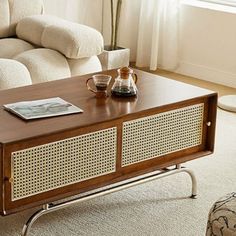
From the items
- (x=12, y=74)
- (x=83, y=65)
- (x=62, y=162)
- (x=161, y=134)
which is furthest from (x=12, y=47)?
(x=62, y=162)

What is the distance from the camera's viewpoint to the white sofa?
3.59 metres

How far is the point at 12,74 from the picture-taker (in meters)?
3.47

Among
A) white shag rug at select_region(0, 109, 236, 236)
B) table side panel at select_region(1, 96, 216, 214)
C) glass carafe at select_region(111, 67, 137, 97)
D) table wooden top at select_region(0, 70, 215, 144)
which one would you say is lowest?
white shag rug at select_region(0, 109, 236, 236)

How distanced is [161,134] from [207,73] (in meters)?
2.26

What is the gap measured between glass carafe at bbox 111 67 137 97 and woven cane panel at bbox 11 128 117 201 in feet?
0.91

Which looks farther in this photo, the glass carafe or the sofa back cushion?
the sofa back cushion

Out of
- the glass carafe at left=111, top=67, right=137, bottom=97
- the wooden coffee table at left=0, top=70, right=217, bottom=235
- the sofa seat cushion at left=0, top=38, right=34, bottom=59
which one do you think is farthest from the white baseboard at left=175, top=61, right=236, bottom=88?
the glass carafe at left=111, top=67, right=137, bottom=97

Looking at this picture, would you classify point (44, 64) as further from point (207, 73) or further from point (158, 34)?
point (207, 73)

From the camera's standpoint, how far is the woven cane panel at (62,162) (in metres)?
2.44

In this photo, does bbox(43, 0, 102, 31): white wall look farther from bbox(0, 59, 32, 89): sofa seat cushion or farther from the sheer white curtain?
bbox(0, 59, 32, 89): sofa seat cushion

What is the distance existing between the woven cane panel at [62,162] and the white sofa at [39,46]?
37.9 inches

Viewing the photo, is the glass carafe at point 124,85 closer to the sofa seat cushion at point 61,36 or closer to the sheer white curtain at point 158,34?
the sofa seat cushion at point 61,36

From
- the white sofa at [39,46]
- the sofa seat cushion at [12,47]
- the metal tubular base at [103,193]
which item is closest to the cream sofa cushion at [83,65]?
the white sofa at [39,46]

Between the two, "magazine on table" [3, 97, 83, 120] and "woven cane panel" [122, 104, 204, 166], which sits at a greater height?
"magazine on table" [3, 97, 83, 120]
